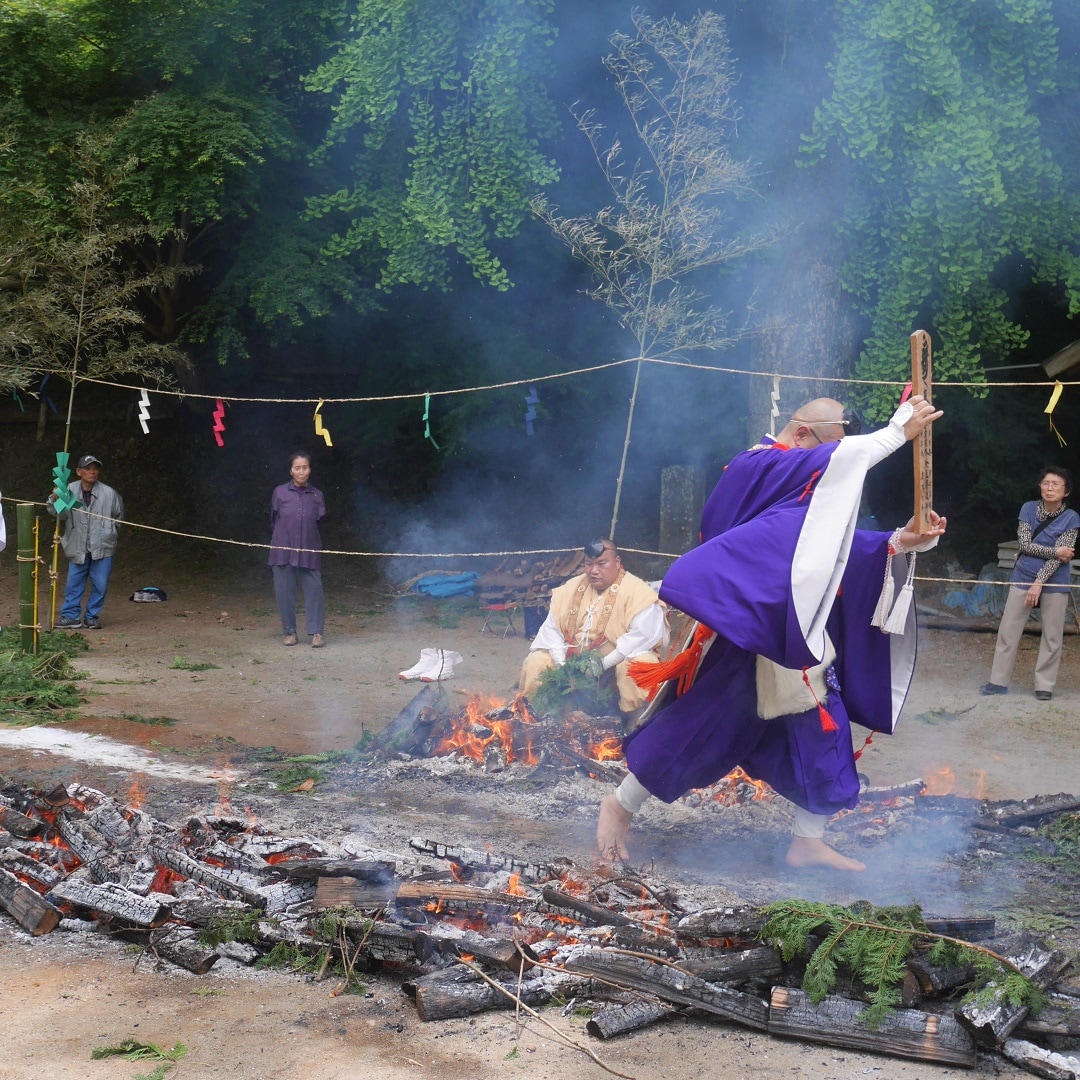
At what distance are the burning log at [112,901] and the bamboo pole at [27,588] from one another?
5.36 meters

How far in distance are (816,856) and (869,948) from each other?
1446mm

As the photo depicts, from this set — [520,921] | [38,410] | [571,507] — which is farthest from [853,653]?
[38,410]

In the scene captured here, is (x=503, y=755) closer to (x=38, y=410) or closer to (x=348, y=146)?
(x=348, y=146)

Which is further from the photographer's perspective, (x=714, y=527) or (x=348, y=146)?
(x=348, y=146)

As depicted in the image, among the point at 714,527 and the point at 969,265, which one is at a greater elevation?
the point at 969,265

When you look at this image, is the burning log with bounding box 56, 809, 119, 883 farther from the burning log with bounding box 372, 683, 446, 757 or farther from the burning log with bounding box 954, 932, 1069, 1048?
the burning log with bounding box 954, 932, 1069, 1048

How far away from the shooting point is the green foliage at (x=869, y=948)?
11.4 ft

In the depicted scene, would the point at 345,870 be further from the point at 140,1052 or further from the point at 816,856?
the point at 816,856

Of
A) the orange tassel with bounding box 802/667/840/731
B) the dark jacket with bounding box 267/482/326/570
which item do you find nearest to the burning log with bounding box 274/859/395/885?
the orange tassel with bounding box 802/667/840/731

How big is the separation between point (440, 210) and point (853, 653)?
6.95 m

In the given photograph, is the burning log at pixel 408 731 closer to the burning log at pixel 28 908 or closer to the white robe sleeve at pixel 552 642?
the white robe sleeve at pixel 552 642

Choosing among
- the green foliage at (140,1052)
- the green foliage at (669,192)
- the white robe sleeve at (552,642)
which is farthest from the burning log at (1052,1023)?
the green foliage at (669,192)

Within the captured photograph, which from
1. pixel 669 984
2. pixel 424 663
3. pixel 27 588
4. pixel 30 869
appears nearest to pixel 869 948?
pixel 669 984

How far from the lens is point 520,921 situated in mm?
4172
